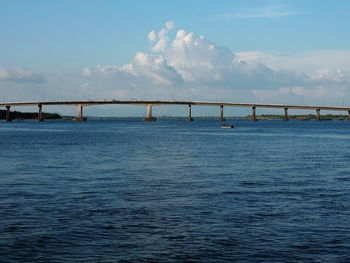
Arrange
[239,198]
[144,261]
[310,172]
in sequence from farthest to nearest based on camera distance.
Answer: [310,172] → [239,198] → [144,261]

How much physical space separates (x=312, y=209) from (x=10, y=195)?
16.5 metres

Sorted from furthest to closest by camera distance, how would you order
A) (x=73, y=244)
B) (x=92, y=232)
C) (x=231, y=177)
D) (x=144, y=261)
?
(x=231, y=177), (x=92, y=232), (x=73, y=244), (x=144, y=261)

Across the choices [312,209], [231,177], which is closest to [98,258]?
[312,209]

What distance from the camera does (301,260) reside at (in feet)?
54.7

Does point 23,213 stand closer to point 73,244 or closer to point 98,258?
point 73,244

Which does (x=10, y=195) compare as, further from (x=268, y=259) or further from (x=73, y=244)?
(x=268, y=259)

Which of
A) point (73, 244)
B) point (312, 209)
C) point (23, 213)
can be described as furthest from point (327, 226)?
point (23, 213)

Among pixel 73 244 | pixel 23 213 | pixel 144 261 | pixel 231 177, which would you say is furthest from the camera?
pixel 231 177

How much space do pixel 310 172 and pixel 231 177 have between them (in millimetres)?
7936

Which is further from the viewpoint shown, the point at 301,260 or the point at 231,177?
the point at 231,177

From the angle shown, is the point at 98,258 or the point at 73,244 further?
the point at 73,244

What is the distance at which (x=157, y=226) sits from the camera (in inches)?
834

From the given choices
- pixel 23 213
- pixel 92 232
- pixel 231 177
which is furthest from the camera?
pixel 231 177

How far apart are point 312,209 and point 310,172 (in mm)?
17267
